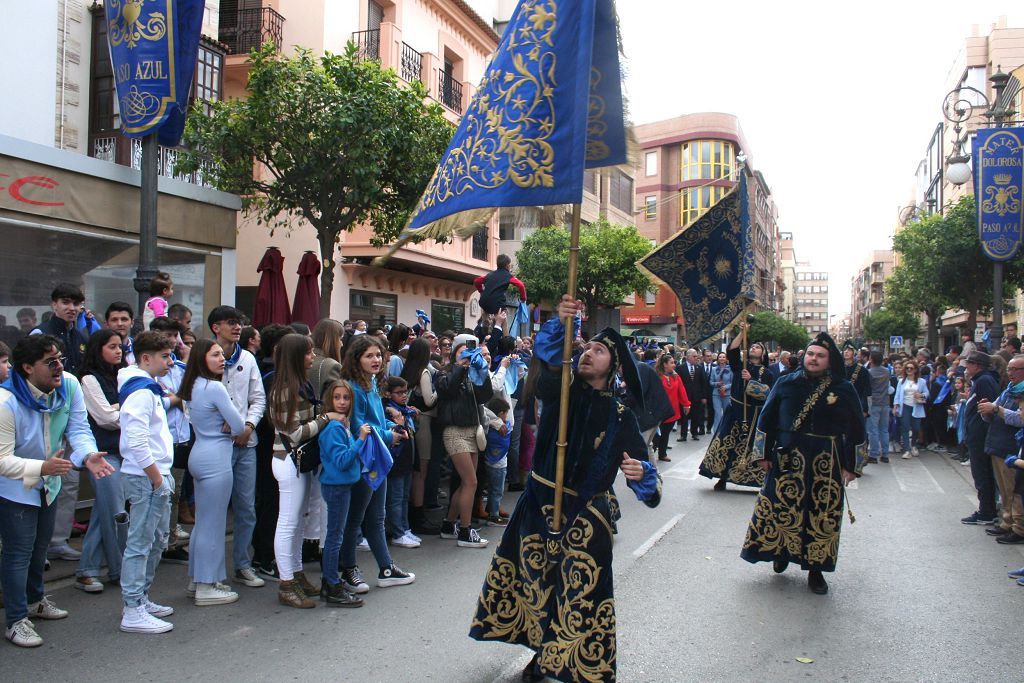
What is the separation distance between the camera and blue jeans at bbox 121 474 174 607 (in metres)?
4.83

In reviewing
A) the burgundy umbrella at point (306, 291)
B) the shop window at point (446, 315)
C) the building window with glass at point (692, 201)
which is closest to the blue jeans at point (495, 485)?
the burgundy umbrella at point (306, 291)

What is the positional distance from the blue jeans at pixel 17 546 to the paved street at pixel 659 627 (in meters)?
0.24

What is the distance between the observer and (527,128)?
13.2ft

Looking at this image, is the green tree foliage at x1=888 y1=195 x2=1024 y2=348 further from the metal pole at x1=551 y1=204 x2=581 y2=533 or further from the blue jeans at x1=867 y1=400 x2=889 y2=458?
the metal pole at x1=551 y1=204 x2=581 y2=533

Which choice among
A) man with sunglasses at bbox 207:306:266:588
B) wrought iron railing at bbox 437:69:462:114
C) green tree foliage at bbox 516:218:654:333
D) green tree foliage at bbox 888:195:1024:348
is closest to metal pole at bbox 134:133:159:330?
man with sunglasses at bbox 207:306:266:588

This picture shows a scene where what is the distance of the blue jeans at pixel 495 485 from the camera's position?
25.1 feet

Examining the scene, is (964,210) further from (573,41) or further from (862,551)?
(573,41)

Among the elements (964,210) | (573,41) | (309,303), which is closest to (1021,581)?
(573,41)

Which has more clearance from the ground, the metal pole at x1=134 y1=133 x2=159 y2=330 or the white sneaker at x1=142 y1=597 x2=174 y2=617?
the metal pole at x1=134 y1=133 x2=159 y2=330

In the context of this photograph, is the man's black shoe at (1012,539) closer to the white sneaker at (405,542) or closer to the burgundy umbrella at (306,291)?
the white sneaker at (405,542)

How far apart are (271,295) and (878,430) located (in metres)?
11.1

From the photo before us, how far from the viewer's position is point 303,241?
64.0 feet

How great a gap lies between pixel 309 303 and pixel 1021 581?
967cm

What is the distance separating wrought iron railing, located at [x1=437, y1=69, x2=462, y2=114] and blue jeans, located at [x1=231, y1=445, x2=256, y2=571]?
18.9 m
